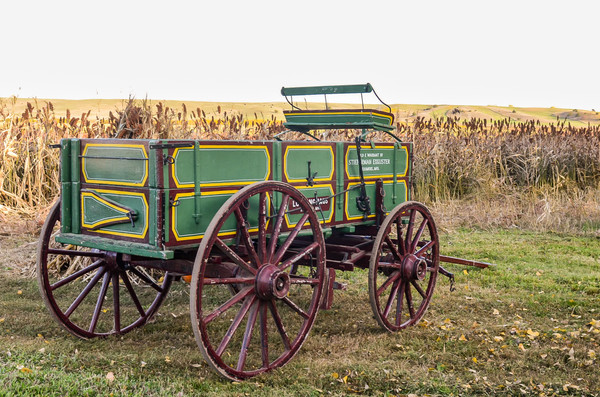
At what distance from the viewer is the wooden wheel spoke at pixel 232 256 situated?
429 centimetres

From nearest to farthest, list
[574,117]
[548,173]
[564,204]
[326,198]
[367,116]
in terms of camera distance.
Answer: [326,198] → [367,116] → [564,204] → [548,173] → [574,117]

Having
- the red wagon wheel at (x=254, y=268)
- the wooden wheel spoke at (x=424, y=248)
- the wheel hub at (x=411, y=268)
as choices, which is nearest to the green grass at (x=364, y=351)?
the red wagon wheel at (x=254, y=268)

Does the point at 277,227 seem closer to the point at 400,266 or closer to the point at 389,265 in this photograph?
the point at 389,265

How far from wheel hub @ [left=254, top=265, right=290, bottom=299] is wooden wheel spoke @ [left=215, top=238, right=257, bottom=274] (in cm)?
7

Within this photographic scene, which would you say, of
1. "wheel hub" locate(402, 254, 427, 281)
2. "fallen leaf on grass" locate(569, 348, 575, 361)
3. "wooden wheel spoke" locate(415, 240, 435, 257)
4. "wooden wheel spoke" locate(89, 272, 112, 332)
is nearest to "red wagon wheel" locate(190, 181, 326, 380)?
"wheel hub" locate(402, 254, 427, 281)

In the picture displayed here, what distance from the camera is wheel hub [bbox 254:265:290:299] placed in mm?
4543

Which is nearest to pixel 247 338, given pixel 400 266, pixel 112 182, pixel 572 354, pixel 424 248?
pixel 112 182

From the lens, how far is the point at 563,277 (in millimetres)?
8023

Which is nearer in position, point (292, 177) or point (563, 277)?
point (292, 177)

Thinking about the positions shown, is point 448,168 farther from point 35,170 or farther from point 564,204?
point 35,170

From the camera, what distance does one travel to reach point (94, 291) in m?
7.23

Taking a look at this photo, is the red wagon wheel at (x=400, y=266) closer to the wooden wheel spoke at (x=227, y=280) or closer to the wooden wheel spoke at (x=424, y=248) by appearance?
the wooden wheel spoke at (x=424, y=248)

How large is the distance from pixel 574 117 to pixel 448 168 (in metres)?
35.4

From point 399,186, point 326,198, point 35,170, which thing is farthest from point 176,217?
point 35,170
